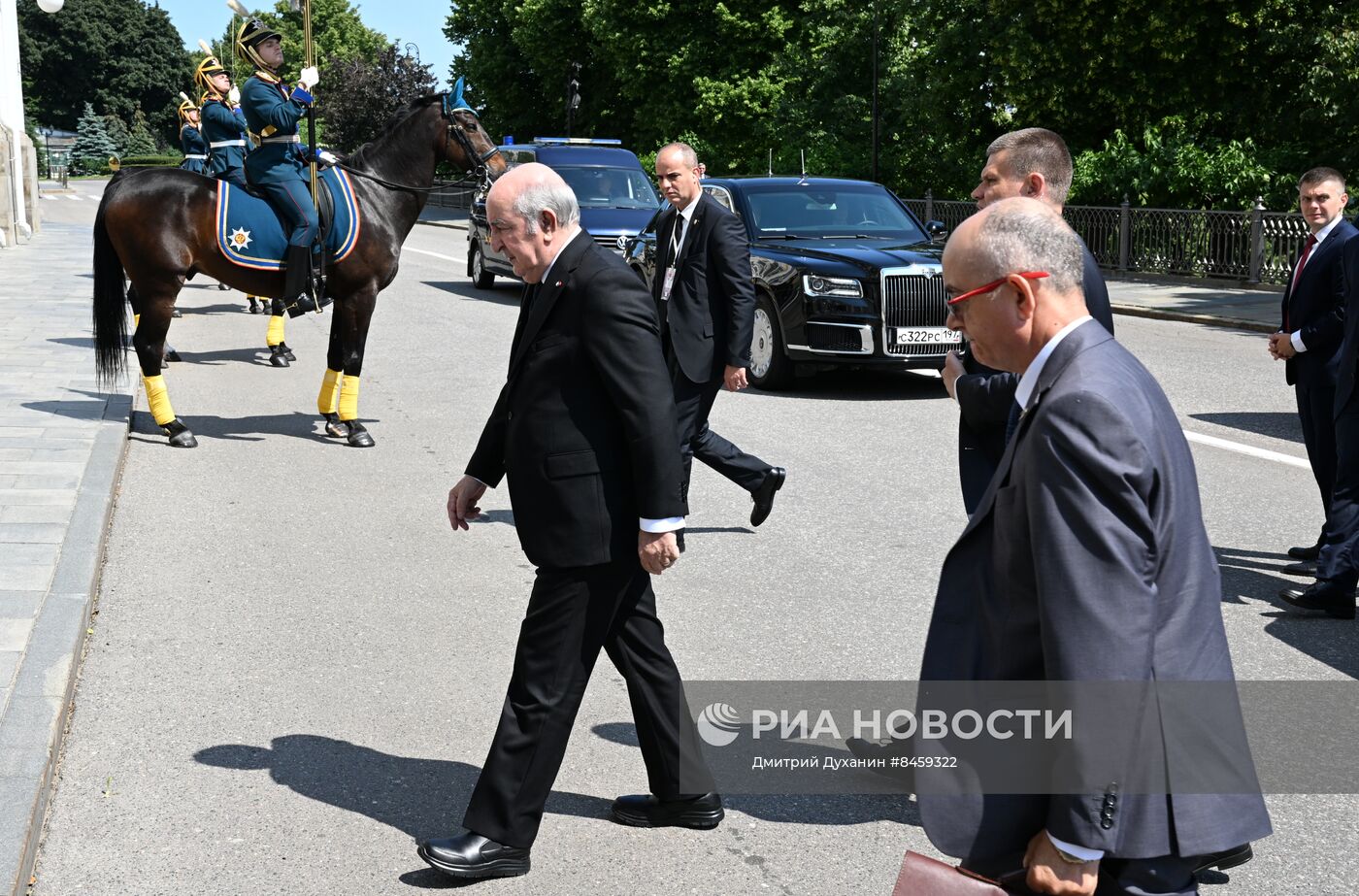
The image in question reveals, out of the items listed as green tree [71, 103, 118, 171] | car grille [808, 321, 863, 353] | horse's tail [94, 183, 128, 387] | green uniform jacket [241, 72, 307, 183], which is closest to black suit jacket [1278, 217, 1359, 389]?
car grille [808, 321, 863, 353]

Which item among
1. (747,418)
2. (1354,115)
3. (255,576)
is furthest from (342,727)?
(1354,115)

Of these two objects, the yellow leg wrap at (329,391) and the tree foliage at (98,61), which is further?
the tree foliage at (98,61)

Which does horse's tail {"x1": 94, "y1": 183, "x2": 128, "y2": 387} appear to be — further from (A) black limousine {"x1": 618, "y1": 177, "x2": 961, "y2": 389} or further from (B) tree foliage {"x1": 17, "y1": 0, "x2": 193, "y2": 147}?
(B) tree foliage {"x1": 17, "y1": 0, "x2": 193, "y2": 147}

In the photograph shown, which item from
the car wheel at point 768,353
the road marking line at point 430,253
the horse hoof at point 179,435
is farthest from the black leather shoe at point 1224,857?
the road marking line at point 430,253

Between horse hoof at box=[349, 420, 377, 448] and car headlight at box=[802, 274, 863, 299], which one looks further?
car headlight at box=[802, 274, 863, 299]

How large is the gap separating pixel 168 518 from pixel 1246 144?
866 inches

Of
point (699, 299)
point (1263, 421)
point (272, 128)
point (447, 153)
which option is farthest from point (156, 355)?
point (1263, 421)

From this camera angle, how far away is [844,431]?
1088cm

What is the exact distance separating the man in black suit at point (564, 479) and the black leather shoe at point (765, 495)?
148 inches

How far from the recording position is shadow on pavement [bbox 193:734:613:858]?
4375 mm

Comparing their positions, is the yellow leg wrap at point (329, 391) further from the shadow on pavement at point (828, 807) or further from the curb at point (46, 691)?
the shadow on pavement at point (828, 807)

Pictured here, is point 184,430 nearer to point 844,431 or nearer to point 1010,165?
point 844,431

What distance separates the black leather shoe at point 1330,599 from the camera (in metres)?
6.34

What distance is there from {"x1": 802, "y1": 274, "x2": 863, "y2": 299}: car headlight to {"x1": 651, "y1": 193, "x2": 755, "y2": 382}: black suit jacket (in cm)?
515
